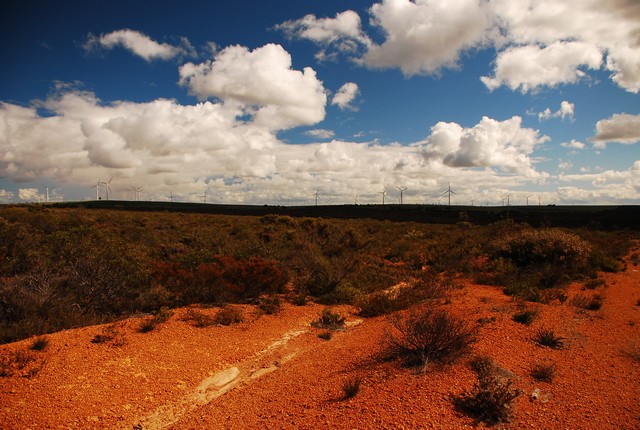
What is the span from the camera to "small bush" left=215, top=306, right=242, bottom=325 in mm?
9445

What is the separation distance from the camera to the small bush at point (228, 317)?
9445 mm

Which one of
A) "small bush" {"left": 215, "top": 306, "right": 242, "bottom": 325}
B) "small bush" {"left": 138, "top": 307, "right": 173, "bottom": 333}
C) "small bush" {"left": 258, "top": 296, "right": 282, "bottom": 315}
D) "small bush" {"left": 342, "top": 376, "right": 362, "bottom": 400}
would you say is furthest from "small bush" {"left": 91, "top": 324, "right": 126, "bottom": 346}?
"small bush" {"left": 342, "top": 376, "right": 362, "bottom": 400}

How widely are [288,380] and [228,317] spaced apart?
3.59 metres

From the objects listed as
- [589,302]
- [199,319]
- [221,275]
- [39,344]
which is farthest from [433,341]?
[589,302]

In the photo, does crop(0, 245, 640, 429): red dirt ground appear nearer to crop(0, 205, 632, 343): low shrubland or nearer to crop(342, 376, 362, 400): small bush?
crop(342, 376, 362, 400): small bush

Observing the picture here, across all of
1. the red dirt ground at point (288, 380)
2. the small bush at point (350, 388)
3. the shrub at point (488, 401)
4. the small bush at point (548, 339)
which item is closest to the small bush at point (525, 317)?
the red dirt ground at point (288, 380)

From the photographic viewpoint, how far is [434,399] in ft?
17.3

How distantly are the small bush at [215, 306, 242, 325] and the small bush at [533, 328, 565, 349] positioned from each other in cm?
723

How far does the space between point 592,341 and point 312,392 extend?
673cm

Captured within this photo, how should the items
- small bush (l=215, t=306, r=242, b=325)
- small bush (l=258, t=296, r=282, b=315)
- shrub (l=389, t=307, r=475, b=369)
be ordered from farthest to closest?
small bush (l=258, t=296, r=282, b=315) → small bush (l=215, t=306, r=242, b=325) → shrub (l=389, t=307, r=475, b=369)

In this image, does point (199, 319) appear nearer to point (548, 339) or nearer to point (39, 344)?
point (39, 344)

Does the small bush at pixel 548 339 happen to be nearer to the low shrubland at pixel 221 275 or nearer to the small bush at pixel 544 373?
the small bush at pixel 544 373

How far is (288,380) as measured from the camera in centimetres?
649

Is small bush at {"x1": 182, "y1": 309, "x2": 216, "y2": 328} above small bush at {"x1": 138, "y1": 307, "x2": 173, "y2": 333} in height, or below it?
below
